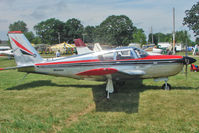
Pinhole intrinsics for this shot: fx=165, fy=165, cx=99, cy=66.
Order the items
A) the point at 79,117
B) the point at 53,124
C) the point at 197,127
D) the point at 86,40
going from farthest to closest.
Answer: the point at 86,40
the point at 79,117
the point at 53,124
the point at 197,127

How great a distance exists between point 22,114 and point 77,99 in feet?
6.78

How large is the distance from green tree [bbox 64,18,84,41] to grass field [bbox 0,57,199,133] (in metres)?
88.4

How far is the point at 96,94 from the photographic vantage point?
23.6 ft

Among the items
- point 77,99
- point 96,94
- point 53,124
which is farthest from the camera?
point 96,94

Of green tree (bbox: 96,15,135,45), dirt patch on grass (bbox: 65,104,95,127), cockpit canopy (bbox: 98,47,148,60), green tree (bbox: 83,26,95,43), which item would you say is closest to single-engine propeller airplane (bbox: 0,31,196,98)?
cockpit canopy (bbox: 98,47,148,60)

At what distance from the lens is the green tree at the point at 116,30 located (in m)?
75.9

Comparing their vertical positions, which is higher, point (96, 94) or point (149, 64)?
point (149, 64)

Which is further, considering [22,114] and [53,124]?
[22,114]

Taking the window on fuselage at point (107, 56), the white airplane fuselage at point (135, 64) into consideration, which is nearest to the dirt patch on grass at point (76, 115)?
the white airplane fuselage at point (135, 64)

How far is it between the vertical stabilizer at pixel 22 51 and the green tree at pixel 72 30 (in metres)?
86.5

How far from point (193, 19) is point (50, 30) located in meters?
71.6

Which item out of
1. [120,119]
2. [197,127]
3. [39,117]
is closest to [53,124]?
[39,117]

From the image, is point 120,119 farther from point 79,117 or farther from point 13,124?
point 13,124

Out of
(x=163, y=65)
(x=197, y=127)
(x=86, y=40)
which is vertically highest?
(x=86, y=40)
